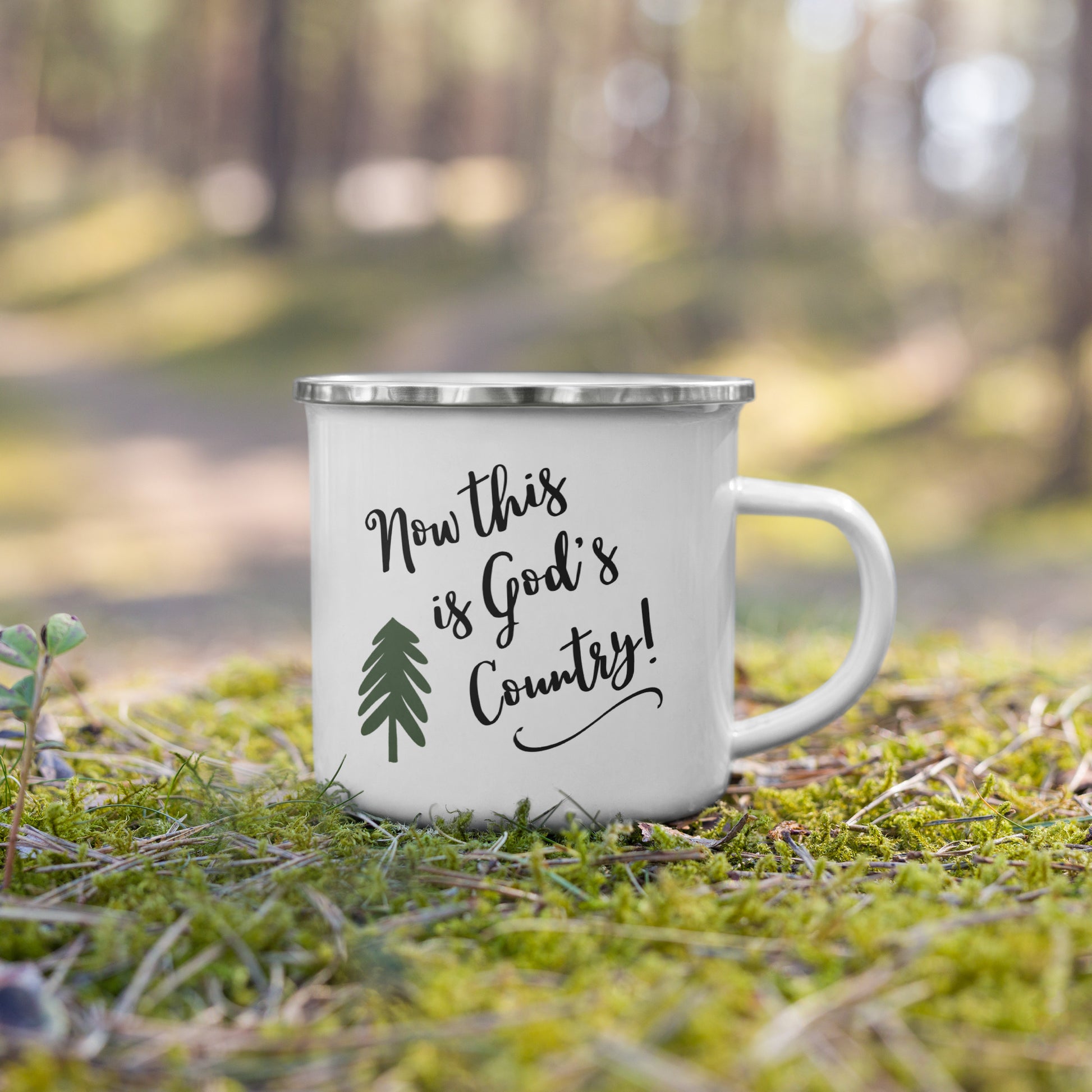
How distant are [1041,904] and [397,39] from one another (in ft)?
81.8

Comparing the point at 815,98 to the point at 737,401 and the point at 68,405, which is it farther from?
the point at 737,401

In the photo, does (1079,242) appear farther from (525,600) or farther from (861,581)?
(525,600)

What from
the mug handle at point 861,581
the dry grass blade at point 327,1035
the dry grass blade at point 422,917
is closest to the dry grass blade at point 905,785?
the mug handle at point 861,581

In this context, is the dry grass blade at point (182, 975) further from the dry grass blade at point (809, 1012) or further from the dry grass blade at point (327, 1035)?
the dry grass blade at point (809, 1012)

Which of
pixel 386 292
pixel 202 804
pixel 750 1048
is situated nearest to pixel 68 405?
pixel 386 292

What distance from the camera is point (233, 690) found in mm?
2139

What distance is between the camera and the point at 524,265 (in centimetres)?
1652

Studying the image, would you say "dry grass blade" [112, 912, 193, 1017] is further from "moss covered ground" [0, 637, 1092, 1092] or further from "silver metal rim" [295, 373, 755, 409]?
"silver metal rim" [295, 373, 755, 409]

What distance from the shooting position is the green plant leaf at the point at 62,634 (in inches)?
44.0

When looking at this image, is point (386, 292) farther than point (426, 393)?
Yes

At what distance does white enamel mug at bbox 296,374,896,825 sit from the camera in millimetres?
1260

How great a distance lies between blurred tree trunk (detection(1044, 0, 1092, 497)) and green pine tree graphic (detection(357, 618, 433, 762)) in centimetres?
626

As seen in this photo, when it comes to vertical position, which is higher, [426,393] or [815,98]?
[815,98]

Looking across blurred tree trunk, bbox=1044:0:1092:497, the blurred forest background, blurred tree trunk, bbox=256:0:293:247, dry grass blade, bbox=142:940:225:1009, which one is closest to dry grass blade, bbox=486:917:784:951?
dry grass blade, bbox=142:940:225:1009
